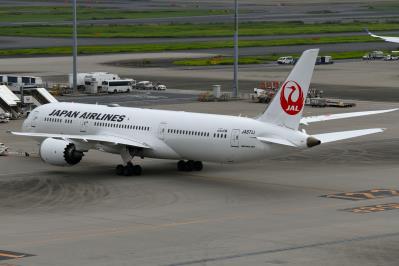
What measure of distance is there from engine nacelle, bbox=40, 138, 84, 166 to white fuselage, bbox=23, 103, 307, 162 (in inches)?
66.3

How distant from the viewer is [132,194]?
6022cm

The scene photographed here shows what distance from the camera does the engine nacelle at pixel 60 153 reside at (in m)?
66.5

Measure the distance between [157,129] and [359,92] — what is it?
201 ft

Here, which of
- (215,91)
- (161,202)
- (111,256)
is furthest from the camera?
(215,91)

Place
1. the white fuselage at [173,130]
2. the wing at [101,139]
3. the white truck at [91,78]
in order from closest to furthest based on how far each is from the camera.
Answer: the white fuselage at [173,130], the wing at [101,139], the white truck at [91,78]

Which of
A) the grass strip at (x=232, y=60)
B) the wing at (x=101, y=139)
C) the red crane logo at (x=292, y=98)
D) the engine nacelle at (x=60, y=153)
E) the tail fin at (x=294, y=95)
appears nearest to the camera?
the tail fin at (x=294, y=95)

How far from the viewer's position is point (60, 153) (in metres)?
66.4

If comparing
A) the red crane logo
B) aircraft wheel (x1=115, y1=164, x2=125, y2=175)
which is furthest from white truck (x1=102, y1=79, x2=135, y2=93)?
the red crane logo

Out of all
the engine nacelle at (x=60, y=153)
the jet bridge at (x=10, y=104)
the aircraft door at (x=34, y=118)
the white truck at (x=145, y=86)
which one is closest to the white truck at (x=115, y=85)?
the white truck at (x=145, y=86)

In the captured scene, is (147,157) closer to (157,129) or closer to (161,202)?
(157,129)

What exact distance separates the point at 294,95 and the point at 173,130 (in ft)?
29.0

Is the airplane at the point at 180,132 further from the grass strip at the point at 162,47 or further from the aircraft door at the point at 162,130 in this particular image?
the grass strip at the point at 162,47

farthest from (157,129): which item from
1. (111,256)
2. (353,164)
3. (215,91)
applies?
(215,91)

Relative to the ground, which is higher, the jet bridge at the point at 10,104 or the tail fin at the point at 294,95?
the tail fin at the point at 294,95
